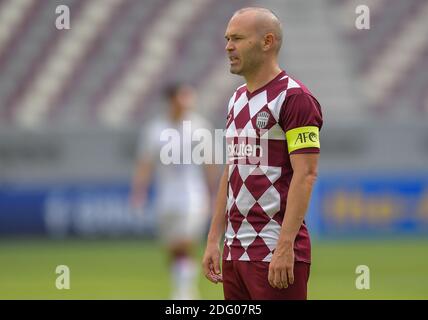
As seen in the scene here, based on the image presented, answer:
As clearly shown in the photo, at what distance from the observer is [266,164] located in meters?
4.48

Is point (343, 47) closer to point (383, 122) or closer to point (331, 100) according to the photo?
point (331, 100)

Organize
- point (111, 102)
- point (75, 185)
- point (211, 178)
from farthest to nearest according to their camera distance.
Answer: point (111, 102), point (75, 185), point (211, 178)

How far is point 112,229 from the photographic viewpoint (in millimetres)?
15766

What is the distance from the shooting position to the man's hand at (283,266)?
4277 millimetres

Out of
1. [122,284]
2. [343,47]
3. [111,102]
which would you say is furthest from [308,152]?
[343,47]

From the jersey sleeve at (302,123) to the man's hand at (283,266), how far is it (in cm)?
42

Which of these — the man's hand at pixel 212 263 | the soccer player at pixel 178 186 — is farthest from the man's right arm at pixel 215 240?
the soccer player at pixel 178 186

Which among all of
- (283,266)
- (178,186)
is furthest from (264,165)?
(178,186)

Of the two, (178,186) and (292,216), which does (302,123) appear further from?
(178,186)

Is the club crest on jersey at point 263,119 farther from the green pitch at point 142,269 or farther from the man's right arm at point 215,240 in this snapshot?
the green pitch at point 142,269

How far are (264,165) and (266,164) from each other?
10 millimetres

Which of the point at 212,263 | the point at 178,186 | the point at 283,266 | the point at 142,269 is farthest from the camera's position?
the point at 142,269

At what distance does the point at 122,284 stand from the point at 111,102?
28.3ft

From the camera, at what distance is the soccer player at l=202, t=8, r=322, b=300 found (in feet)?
14.2
